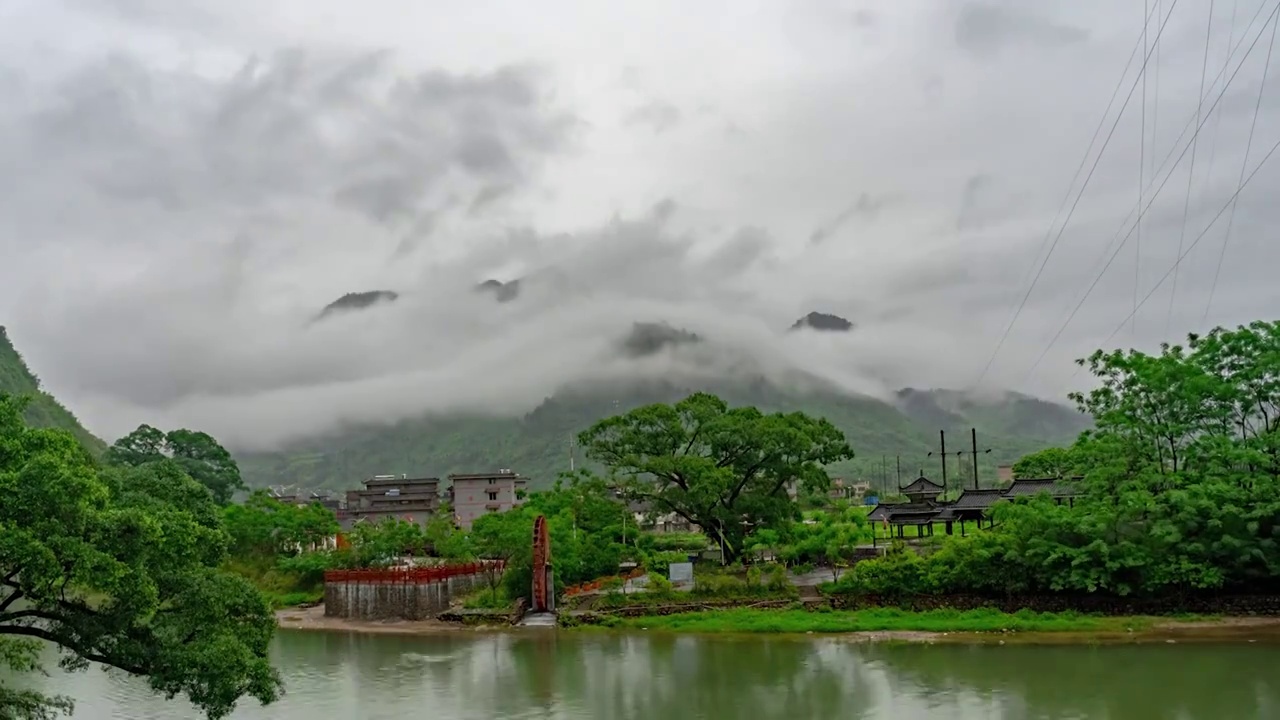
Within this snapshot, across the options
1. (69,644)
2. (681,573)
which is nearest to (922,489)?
(681,573)

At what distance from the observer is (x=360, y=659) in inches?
1323

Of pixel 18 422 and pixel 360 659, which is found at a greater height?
pixel 18 422

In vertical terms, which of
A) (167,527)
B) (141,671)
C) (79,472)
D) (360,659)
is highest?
(79,472)

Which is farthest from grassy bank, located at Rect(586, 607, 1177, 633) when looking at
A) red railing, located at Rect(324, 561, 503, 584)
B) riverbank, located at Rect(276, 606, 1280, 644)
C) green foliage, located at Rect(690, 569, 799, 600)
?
red railing, located at Rect(324, 561, 503, 584)

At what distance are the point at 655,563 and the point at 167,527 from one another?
112 ft

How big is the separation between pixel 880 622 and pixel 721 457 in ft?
44.8

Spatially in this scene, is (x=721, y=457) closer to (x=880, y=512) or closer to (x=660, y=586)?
(x=660, y=586)

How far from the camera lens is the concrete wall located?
145ft

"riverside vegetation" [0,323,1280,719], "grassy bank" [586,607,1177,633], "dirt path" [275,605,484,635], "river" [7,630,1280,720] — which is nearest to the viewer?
"riverside vegetation" [0,323,1280,719]

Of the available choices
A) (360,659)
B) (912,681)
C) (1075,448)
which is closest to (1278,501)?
(1075,448)

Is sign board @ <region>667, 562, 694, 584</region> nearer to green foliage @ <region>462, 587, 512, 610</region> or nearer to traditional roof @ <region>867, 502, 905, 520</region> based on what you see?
green foliage @ <region>462, 587, 512, 610</region>

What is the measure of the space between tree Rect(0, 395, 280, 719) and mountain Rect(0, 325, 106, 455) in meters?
119

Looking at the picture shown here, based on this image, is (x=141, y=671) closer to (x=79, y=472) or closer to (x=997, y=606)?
(x=79, y=472)

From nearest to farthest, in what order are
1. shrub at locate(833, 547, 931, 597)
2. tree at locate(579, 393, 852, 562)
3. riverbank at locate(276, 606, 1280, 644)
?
riverbank at locate(276, 606, 1280, 644), shrub at locate(833, 547, 931, 597), tree at locate(579, 393, 852, 562)
